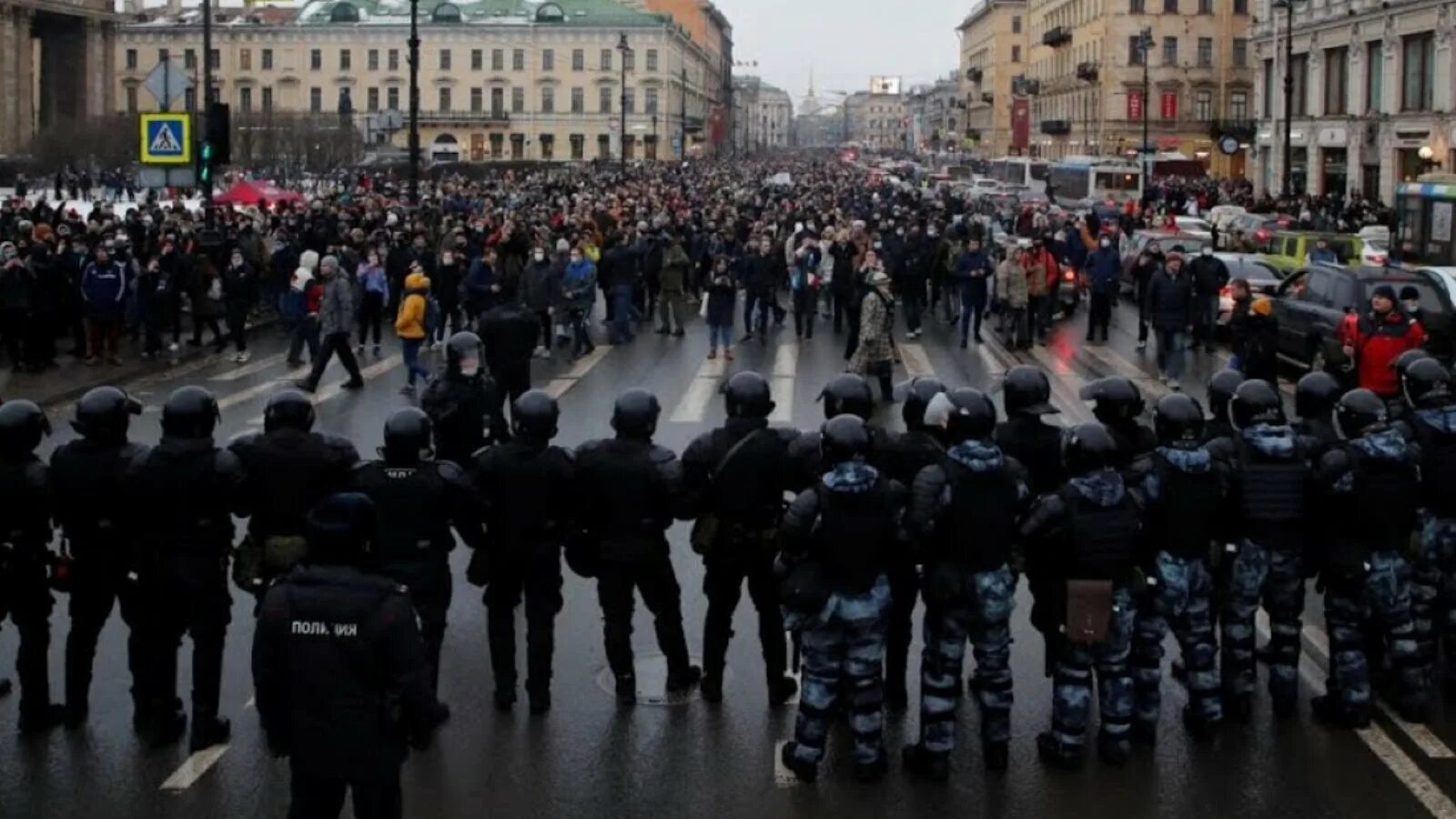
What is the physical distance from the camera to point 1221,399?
9.52m

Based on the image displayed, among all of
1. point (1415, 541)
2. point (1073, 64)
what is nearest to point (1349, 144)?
point (1073, 64)

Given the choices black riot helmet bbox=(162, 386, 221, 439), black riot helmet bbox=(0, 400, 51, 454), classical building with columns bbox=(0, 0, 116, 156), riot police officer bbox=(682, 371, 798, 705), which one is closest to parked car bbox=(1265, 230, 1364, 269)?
riot police officer bbox=(682, 371, 798, 705)

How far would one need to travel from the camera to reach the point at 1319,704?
27.8 ft

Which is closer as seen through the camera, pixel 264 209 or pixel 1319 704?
pixel 1319 704

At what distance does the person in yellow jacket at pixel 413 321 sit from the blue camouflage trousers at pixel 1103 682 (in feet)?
41.6

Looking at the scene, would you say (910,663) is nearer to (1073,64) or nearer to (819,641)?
(819,641)

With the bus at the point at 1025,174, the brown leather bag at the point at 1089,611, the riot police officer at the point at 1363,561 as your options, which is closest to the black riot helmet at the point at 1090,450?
the brown leather bag at the point at 1089,611

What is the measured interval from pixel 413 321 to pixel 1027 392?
1186 centimetres

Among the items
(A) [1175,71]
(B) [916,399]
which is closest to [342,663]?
(B) [916,399]

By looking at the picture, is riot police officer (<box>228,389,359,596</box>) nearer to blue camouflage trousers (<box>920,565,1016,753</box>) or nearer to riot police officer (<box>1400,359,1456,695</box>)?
blue camouflage trousers (<box>920,565,1016,753</box>)

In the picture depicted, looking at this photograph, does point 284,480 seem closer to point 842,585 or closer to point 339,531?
point 842,585

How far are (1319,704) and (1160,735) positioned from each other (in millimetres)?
853

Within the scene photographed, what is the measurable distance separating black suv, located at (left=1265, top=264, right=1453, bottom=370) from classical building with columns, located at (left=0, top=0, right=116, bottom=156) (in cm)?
8244

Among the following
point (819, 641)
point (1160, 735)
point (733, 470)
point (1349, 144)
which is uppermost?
point (1349, 144)
